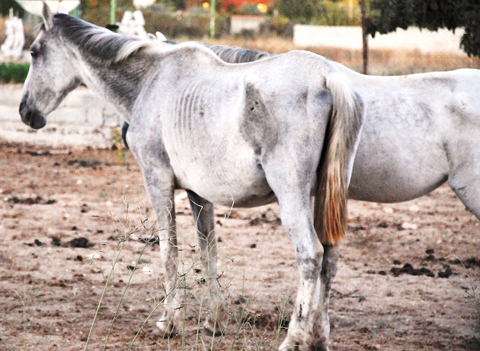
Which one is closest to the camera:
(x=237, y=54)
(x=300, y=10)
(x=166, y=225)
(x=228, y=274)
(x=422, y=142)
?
(x=422, y=142)

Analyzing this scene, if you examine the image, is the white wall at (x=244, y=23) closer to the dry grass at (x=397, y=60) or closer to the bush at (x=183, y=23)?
the bush at (x=183, y=23)

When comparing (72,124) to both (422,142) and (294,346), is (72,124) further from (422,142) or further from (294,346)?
(294,346)

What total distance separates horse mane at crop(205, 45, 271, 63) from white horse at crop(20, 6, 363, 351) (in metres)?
0.24

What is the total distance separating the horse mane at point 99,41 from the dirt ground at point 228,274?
1190 millimetres

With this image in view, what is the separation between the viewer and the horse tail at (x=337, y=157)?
3539 millimetres

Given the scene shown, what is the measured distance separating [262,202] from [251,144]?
1.49 ft

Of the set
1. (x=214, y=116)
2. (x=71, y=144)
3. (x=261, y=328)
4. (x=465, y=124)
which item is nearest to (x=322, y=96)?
(x=214, y=116)

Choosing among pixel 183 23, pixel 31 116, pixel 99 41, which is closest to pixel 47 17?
pixel 99 41

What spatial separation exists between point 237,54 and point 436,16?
2507 mm

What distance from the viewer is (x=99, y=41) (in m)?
4.66

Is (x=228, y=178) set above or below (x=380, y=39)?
below

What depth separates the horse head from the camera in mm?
4859

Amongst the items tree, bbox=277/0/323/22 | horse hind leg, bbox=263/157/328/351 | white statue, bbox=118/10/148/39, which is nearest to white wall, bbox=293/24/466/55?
tree, bbox=277/0/323/22

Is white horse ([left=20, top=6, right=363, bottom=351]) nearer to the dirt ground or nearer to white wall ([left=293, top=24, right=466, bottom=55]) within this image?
the dirt ground
